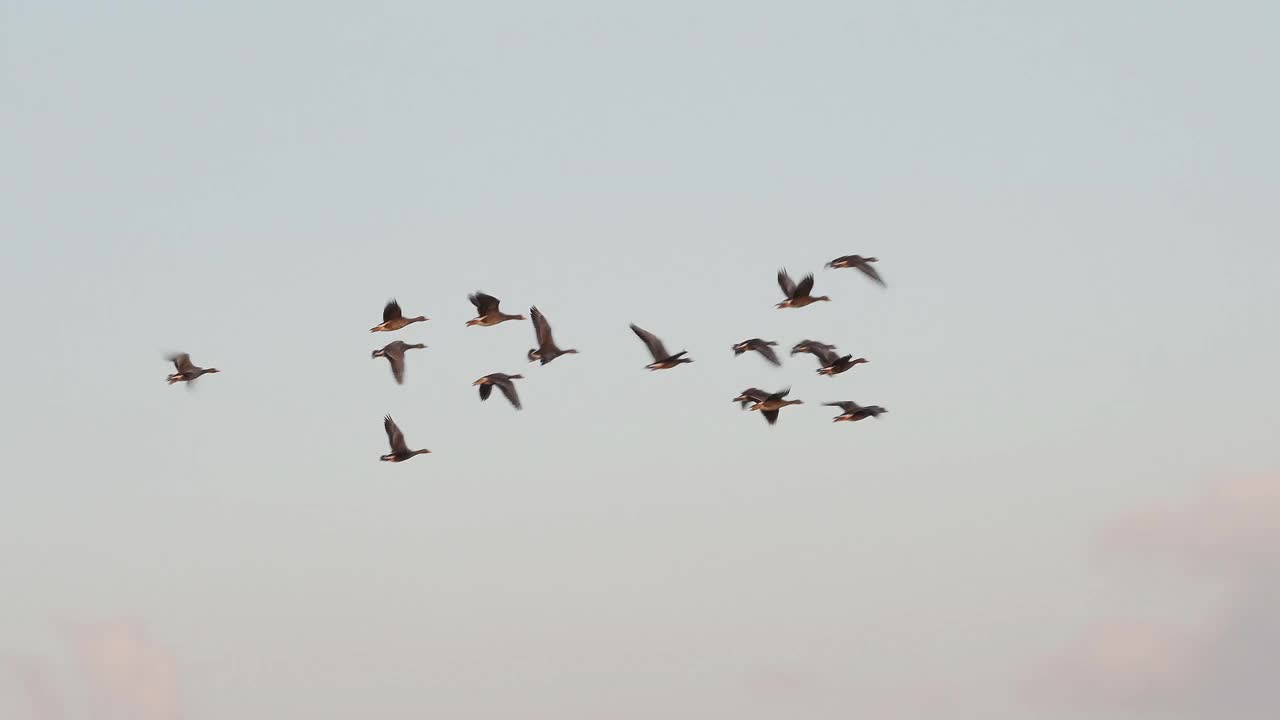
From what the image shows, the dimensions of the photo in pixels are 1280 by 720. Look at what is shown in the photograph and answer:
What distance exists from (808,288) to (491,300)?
1078 centimetres

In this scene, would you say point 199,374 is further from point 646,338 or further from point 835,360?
point 835,360

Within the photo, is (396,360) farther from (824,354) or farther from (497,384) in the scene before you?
(824,354)

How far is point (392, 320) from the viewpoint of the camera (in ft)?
264

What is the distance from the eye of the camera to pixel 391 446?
257ft

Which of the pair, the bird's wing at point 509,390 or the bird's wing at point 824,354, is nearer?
the bird's wing at point 509,390

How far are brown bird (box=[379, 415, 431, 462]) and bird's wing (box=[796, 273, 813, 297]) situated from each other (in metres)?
13.4

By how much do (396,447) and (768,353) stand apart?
1297 centimetres

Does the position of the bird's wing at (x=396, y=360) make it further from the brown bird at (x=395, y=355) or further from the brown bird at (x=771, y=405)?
the brown bird at (x=771, y=405)

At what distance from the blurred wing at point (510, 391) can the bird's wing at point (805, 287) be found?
32.3ft

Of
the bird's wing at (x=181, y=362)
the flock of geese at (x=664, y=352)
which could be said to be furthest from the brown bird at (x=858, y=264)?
the bird's wing at (x=181, y=362)

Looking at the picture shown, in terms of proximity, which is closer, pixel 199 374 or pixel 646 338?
pixel 646 338

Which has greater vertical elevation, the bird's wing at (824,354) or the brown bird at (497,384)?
the bird's wing at (824,354)

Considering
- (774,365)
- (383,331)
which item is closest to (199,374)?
(383,331)

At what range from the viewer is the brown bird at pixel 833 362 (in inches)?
3073
